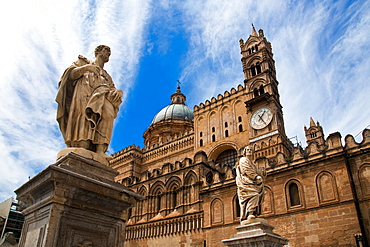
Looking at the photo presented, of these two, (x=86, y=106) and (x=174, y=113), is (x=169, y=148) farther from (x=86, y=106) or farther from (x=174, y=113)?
(x=86, y=106)

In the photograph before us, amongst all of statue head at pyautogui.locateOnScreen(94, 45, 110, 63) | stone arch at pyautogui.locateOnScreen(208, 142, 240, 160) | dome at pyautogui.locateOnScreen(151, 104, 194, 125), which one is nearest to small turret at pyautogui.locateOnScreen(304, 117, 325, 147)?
dome at pyautogui.locateOnScreen(151, 104, 194, 125)

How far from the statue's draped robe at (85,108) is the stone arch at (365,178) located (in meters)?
15.6

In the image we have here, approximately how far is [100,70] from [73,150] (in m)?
1.83

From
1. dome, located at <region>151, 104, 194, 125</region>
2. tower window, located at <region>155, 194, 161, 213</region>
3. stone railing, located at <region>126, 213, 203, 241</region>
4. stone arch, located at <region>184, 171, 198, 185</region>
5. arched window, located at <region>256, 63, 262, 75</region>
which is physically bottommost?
stone railing, located at <region>126, 213, 203, 241</region>

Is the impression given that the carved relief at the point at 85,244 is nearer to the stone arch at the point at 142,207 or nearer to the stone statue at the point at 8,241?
the stone statue at the point at 8,241

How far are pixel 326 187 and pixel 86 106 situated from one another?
1588cm

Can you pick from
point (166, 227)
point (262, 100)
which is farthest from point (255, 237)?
point (262, 100)

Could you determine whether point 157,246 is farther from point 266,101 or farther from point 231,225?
point 266,101

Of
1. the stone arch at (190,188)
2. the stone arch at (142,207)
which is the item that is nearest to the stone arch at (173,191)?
the stone arch at (190,188)

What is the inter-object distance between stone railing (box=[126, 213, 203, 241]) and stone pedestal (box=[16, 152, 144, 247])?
18558mm

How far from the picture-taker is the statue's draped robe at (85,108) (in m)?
5.36

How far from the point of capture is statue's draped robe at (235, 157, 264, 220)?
7957mm

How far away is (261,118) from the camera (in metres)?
30.8

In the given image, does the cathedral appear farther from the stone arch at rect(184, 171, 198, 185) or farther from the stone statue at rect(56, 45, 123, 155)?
the stone statue at rect(56, 45, 123, 155)
